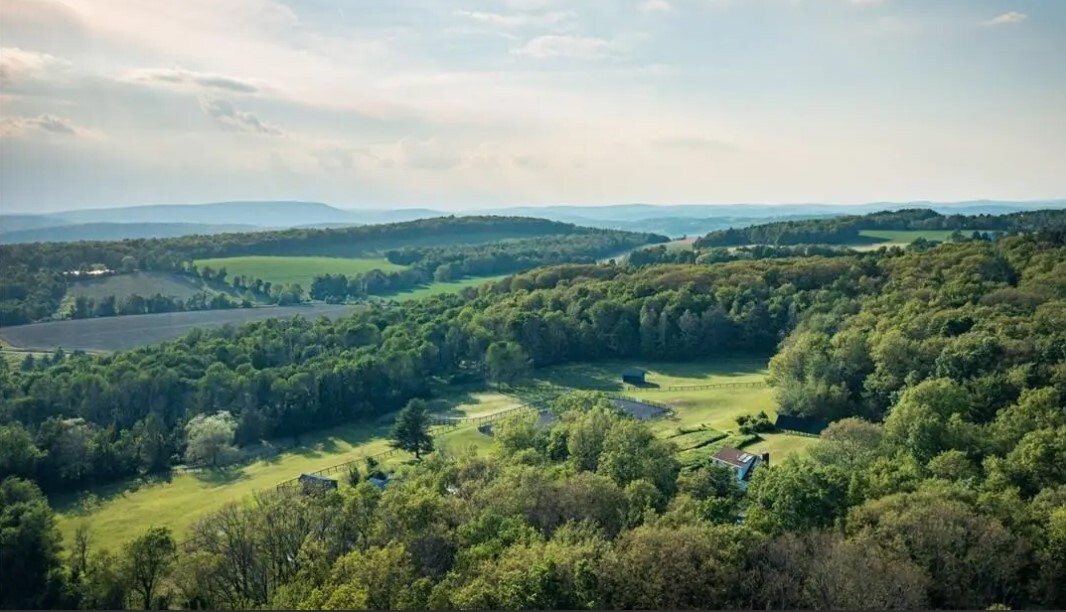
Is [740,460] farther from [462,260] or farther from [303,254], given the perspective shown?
[303,254]

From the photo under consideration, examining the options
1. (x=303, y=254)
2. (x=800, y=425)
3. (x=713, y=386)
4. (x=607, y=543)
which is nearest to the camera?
(x=607, y=543)

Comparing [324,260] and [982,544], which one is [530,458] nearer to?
[982,544]

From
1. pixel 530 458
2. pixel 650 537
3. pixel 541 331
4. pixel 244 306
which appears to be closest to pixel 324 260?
pixel 244 306

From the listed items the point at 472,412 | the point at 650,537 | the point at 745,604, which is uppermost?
the point at 650,537

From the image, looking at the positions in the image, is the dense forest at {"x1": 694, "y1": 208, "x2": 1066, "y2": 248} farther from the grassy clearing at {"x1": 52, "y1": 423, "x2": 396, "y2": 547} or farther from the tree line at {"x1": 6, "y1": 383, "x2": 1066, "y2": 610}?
the tree line at {"x1": 6, "y1": 383, "x2": 1066, "y2": 610}

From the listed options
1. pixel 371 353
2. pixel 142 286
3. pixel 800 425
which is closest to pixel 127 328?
pixel 142 286

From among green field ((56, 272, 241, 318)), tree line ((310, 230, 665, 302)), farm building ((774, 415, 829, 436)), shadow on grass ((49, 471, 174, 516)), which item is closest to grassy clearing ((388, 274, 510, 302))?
tree line ((310, 230, 665, 302))
